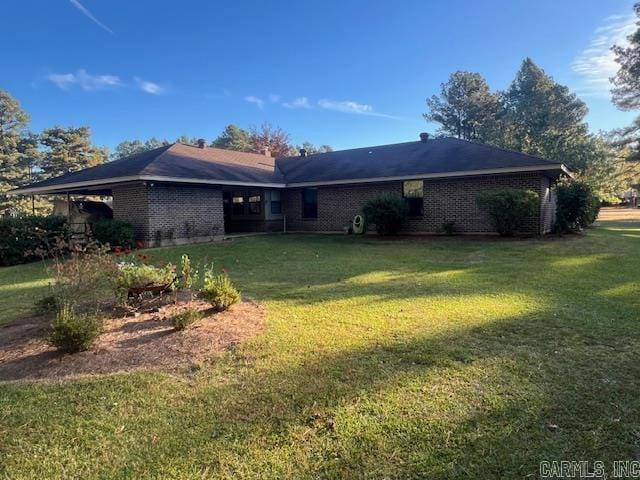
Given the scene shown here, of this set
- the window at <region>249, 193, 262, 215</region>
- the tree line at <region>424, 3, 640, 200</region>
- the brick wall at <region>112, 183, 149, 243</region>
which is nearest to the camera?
the brick wall at <region>112, 183, 149, 243</region>

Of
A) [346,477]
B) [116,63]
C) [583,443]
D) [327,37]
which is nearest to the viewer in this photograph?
[346,477]

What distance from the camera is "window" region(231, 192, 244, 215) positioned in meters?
20.0

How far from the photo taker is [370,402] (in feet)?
10.0

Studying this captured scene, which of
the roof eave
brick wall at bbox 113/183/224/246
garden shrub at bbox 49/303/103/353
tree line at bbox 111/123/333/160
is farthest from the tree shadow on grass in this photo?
tree line at bbox 111/123/333/160

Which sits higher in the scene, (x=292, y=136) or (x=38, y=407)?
(x=292, y=136)

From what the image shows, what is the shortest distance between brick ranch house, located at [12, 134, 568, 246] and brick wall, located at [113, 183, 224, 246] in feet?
0.12

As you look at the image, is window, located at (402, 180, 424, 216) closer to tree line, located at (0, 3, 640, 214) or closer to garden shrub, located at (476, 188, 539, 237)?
garden shrub, located at (476, 188, 539, 237)

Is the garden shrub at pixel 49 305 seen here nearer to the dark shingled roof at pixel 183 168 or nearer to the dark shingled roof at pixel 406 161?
the dark shingled roof at pixel 183 168

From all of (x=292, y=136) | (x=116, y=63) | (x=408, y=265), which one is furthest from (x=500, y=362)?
(x=292, y=136)

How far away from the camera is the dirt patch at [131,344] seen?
387 cm

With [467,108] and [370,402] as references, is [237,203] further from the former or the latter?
[467,108]

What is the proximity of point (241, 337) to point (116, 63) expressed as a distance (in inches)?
966

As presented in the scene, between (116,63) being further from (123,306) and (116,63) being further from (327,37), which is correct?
(123,306)

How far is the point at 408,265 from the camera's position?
9586 millimetres
